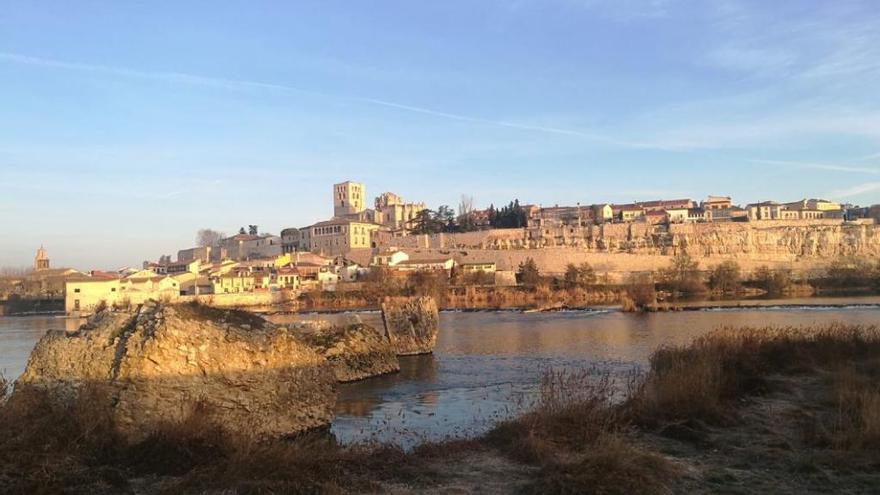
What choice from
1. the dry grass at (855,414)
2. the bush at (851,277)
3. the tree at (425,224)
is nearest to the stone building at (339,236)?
the tree at (425,224)

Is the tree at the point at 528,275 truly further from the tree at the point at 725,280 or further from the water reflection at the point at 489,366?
the water reflection at the point at 489,366

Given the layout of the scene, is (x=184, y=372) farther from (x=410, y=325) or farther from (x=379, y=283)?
(x=379, y=283)

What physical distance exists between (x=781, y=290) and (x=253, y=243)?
11919 cm

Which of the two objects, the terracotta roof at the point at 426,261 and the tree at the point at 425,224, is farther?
the tree at the point at 425,224

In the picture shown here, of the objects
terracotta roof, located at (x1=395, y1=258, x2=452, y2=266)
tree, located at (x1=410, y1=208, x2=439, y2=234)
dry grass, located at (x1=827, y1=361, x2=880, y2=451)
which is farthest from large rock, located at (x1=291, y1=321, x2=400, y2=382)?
tree, located at (x1=410, y1=208, x2=439, y2=234)

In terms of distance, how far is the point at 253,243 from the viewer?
517 feet

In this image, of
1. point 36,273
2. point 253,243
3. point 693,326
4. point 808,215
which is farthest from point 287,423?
point 808,215

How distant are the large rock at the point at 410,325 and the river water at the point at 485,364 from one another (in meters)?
0.83

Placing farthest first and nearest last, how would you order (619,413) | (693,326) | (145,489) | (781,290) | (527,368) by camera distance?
(781,290), (693,326), (527,368), (619,413), (145,489)

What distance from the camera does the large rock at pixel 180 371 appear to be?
30.9 feet

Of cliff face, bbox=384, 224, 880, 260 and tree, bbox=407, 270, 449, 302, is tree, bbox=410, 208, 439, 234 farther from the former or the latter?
tree, bbox=407, 270, 449, 302

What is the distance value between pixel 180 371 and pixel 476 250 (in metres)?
109

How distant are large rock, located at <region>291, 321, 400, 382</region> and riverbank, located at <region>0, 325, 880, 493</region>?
10.2 m

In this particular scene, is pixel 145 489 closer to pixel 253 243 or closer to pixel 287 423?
pixel 287 423
